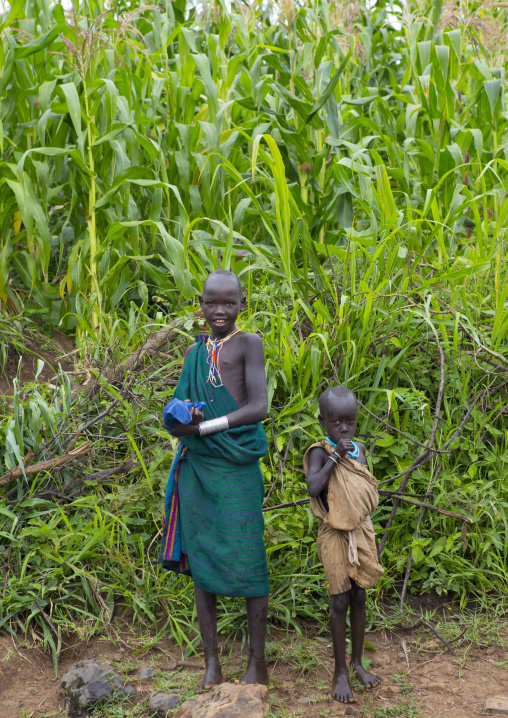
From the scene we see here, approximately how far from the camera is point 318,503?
240cm

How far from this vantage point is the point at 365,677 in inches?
96.0

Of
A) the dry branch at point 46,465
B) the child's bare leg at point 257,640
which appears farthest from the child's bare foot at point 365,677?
the dry branch at point 46,465

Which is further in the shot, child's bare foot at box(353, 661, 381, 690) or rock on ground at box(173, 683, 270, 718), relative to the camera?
child's bare foot at box(353, 661, 381, 690)

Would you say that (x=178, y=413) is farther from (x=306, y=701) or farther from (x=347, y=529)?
(x=306, y=701)

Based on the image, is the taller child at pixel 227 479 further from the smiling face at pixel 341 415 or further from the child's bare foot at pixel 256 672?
the smiling face at pixel 341 415

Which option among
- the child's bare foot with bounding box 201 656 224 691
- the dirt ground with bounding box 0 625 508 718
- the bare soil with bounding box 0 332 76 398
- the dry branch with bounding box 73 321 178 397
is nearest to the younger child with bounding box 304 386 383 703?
the dirt ground with bounding box 0 625 508 718

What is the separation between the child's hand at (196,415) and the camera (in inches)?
88.8

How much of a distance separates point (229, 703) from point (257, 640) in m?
0.36

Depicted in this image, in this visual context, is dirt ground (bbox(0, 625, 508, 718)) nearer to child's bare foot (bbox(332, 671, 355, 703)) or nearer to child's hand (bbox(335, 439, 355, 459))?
child's bare foot (bbox(332, 671, 355, 703))

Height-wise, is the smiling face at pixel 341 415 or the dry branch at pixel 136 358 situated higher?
the smiling face at pixel 341 415

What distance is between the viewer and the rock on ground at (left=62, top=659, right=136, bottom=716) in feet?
7.84

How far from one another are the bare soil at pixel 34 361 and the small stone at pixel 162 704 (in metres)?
2.10

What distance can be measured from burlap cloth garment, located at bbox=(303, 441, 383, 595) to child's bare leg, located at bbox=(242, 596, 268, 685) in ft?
0.91

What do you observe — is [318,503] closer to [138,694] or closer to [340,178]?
[138,694]
